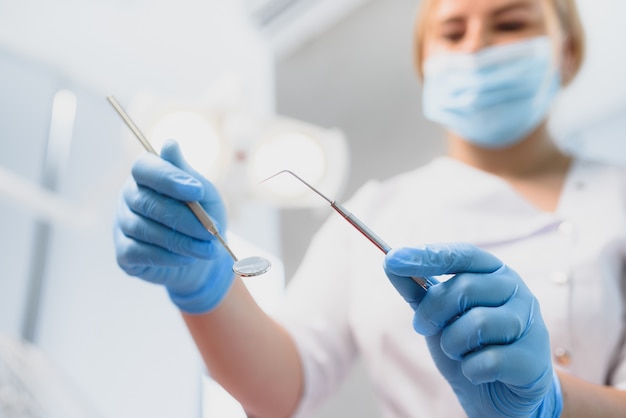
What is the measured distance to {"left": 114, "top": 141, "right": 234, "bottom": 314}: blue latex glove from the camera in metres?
0.62

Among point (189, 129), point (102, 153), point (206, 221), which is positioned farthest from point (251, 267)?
point (102, 153)

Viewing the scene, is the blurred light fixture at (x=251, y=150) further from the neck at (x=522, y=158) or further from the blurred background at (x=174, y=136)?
the neck at (x=522, y=158)

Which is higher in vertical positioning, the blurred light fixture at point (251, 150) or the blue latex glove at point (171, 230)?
the blurred light fixture at point (251, 150)

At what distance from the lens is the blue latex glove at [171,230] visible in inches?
24.6

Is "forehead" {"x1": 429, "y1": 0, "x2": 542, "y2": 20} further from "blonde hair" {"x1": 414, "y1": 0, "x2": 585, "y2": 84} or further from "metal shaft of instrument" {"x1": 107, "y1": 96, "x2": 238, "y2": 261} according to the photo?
"metal shaft of instrument" {"x1": 107, "y1": 96, "x2": 238, "y2": 261}

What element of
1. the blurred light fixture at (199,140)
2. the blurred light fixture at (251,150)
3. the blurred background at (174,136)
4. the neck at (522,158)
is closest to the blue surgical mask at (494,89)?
the neck at (522,158)

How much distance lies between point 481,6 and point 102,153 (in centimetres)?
106

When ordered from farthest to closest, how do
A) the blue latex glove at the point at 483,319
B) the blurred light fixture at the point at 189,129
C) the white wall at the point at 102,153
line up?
the white wall at the point at 102,153 → the blurred light fixture at the point at 189,129 → the blue latex glove at the point at 483,319

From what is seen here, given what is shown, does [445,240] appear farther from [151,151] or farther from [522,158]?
[151,151]

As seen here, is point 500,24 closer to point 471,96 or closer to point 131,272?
point 471,96

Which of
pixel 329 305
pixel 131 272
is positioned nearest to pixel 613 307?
pixel 329 305

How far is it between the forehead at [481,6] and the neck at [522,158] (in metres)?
0.18

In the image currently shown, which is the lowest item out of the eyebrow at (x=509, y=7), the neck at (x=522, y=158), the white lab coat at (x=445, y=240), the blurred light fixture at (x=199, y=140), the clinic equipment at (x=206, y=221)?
the white lab coat at (x=445, y=240)

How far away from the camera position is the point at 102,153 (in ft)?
5.03
